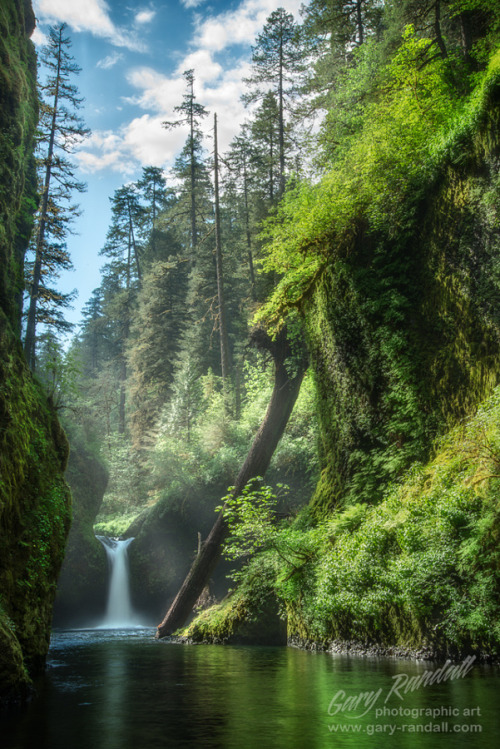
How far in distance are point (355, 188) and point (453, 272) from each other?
3.85 m

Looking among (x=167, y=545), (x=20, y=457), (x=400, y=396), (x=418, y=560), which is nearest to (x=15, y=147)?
(x=20, y=457)

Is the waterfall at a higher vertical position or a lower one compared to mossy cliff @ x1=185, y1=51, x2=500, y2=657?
lower

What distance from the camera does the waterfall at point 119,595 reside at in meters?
23.1

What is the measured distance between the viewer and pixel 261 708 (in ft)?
18.0

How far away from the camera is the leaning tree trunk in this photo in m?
15.4

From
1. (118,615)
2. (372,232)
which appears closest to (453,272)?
(372,232)

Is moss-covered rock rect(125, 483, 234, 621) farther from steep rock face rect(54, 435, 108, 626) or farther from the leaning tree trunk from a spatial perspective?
the leaning tree trunk

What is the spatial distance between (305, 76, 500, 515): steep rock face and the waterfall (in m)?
14.6

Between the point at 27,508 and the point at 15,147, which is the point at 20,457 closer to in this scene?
the point at 27,508

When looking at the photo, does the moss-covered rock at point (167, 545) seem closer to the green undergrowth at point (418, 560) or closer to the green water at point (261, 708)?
the green undergrowth at point (418, 560)

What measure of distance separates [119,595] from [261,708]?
20057 millimetres

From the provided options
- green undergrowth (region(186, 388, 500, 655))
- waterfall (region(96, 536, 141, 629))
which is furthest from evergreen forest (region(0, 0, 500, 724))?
waterfall (region(96, 536, 141, 629))

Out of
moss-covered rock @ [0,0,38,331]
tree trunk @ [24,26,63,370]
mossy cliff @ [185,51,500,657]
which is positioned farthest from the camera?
tree trunk @ [24,26,63,370]

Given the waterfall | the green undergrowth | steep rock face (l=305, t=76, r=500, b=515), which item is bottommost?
the waterfall
